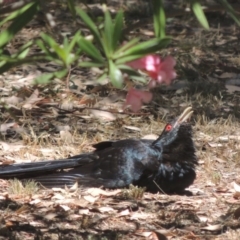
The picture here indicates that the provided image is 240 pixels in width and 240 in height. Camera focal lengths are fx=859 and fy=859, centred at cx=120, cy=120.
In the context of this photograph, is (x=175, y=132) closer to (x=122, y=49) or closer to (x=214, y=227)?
(x=214, y=227)

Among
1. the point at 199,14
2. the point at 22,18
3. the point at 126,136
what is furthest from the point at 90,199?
the point at 199,14

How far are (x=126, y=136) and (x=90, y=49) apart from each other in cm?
389

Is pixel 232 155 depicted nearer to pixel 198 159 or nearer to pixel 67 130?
pixel 198 159

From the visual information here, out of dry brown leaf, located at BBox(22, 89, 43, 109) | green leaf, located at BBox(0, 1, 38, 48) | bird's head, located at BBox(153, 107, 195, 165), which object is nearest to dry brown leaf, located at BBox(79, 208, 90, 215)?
bird's head, located at BBox(153, 107, 195, 165)

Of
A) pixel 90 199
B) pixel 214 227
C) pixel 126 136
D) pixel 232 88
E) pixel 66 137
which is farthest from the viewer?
pixel 232 88

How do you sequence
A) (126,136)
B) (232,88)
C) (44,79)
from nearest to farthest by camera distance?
(44,79) < (126,136) < (232,88)

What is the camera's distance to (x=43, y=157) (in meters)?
5.71

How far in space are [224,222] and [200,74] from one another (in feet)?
10.1

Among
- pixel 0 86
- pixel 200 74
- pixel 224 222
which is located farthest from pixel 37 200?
pixel 200 74

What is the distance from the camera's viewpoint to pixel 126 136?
6.27 meters

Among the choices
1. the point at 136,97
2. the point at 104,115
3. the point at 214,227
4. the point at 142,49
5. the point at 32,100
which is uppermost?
the point at 142,49

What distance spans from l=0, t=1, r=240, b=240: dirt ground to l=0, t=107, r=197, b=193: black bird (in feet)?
0.31

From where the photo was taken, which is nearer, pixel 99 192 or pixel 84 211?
pixel 84 211

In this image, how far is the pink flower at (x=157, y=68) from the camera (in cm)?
244
